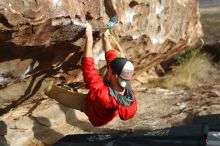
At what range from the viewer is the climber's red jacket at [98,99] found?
4.59 metres

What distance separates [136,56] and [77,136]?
2081 millimetres

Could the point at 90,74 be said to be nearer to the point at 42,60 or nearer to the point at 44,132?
the point at 42,60

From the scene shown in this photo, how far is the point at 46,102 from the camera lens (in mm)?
6016

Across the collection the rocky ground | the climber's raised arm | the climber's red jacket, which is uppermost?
the climber's raised arm

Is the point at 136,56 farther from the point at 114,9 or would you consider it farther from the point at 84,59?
the point at 84,59

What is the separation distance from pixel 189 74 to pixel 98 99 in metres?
4.10

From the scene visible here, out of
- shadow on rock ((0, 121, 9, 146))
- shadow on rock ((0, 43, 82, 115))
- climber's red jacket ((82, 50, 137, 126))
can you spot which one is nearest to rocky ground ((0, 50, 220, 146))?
shadow on rock ((0, 121, 9, 146))

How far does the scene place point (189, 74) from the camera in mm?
8461

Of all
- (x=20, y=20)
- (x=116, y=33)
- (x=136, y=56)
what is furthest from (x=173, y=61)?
(x=20, y=20)

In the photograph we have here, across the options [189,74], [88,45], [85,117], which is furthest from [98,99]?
[189,74]

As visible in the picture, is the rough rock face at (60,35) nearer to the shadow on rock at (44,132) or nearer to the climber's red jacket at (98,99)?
the shadow on rock at (44,132)

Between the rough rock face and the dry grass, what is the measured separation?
101cm

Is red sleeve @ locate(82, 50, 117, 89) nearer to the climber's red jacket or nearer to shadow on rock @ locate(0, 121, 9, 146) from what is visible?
the climber's red jacket

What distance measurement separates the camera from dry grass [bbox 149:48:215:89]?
8.07 meters
